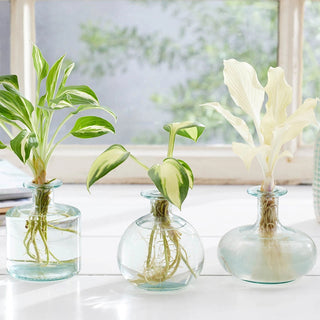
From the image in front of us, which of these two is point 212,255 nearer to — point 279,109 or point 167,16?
point 279,109

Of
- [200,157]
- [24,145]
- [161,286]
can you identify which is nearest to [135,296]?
[161,286]

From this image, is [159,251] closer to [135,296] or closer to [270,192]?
[135,296]

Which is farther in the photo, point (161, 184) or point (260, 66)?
point (260, 66)

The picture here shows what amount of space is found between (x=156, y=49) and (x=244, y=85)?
85cm

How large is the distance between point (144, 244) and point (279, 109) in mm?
259

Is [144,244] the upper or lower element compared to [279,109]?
lower

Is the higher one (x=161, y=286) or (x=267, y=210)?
(x=267, y=210)

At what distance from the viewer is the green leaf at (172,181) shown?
32.1 inches

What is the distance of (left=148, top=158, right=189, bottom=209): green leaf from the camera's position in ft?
2.68

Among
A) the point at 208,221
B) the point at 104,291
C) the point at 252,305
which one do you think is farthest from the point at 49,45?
the point at 252,305

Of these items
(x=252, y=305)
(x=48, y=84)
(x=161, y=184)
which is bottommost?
(x=252, y=305)

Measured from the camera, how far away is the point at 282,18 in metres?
1.65

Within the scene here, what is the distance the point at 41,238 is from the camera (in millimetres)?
932

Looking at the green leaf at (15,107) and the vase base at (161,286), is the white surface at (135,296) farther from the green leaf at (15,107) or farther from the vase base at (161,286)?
the green leaf at (15,107)
